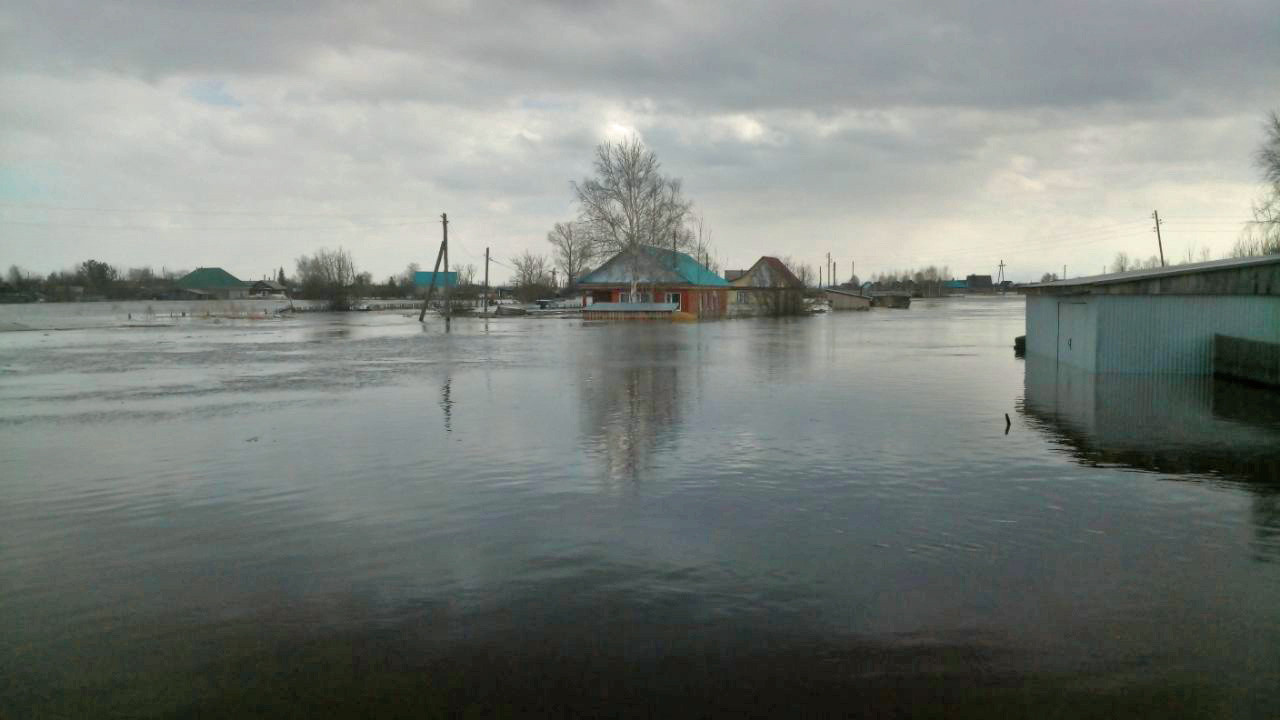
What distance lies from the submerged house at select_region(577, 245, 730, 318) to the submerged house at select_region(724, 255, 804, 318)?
3.29 meters

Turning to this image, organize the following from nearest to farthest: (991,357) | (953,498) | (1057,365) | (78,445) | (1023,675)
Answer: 1. (1023,675)
2. (953,498)
3. (78,445)
4. (1057,365)
5. (991,357)

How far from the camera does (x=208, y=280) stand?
13812 centimetres

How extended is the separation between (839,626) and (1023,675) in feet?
3.86

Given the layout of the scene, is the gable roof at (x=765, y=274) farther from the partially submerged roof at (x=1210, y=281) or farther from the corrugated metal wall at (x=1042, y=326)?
the partially submerged roof at (x=1210, y=281)

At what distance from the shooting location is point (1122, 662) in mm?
5262

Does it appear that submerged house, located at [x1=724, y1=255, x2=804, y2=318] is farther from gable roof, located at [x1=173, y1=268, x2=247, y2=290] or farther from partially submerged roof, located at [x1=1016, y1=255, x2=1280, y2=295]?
gable roof, located at [x1=173, y1=268, x2=247, y2=290]

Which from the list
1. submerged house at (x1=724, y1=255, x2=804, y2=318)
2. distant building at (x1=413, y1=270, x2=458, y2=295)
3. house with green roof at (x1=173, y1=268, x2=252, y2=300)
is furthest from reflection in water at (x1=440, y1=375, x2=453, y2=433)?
house with green roof at (x1=173, y1=268, x2=252, y2=300)

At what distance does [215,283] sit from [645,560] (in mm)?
147729

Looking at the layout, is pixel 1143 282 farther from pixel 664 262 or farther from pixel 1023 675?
pixel 664 262

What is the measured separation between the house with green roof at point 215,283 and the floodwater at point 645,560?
12442cm

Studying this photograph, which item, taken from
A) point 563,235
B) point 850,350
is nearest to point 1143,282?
point 850,350

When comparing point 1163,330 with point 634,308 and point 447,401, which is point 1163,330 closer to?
point 447,401

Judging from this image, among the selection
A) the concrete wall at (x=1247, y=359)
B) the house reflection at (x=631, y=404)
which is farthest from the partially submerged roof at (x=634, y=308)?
the concrete wall at (x=1247, y=359)

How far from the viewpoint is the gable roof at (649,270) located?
217 ft
